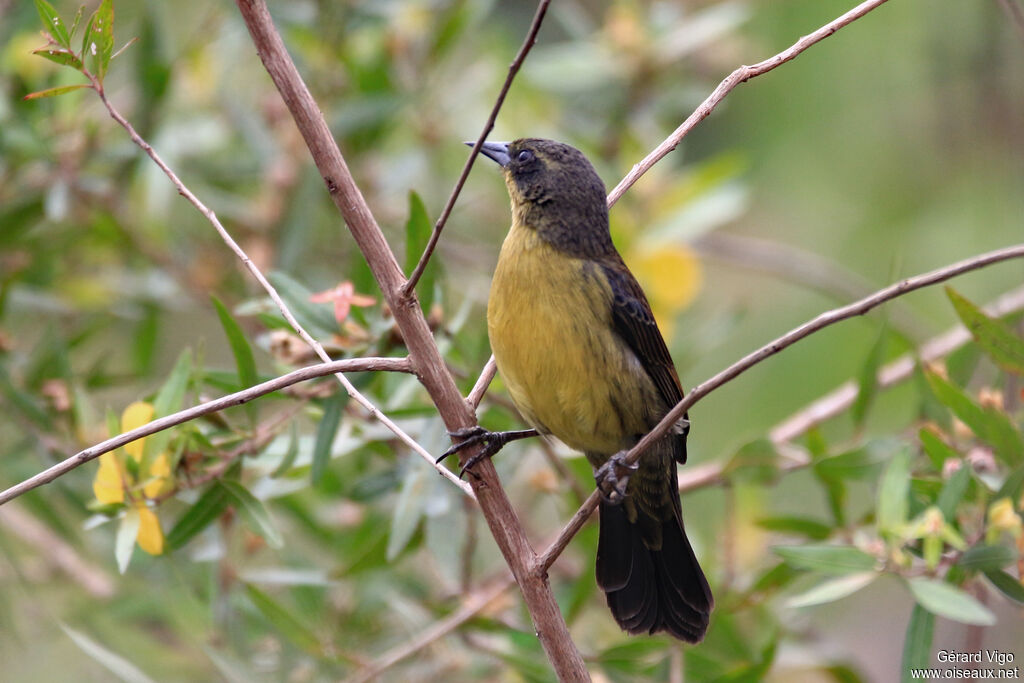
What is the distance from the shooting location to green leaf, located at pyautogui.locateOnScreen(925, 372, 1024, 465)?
2.95m

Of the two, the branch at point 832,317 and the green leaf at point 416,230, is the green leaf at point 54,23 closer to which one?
the green leaf at point 416,230

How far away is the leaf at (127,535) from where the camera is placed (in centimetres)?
273

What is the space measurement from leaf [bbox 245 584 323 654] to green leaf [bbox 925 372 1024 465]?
85.2 inches

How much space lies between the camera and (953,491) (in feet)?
9.09

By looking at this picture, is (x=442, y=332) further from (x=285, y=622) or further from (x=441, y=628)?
(x=285, y=622)

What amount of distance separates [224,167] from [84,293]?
845mm

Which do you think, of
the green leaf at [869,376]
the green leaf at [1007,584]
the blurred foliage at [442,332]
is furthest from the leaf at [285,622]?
the green leaf at [1007,584]

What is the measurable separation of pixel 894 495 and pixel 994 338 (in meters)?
0.57

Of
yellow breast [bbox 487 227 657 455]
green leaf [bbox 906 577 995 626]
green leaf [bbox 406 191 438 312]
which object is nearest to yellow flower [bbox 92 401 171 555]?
green leaf [bbox 406 191 438 312]

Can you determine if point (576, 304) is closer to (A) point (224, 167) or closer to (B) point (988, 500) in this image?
(B) point (988, 500)

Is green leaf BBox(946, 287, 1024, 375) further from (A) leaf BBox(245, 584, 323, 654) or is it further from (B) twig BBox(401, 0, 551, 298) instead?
(A) leaf BBox(245, 584, 323, 654)

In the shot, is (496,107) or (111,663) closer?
(496,107)

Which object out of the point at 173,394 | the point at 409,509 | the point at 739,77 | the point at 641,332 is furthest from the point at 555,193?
the point at 173,394

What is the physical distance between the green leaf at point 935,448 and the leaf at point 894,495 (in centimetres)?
18
